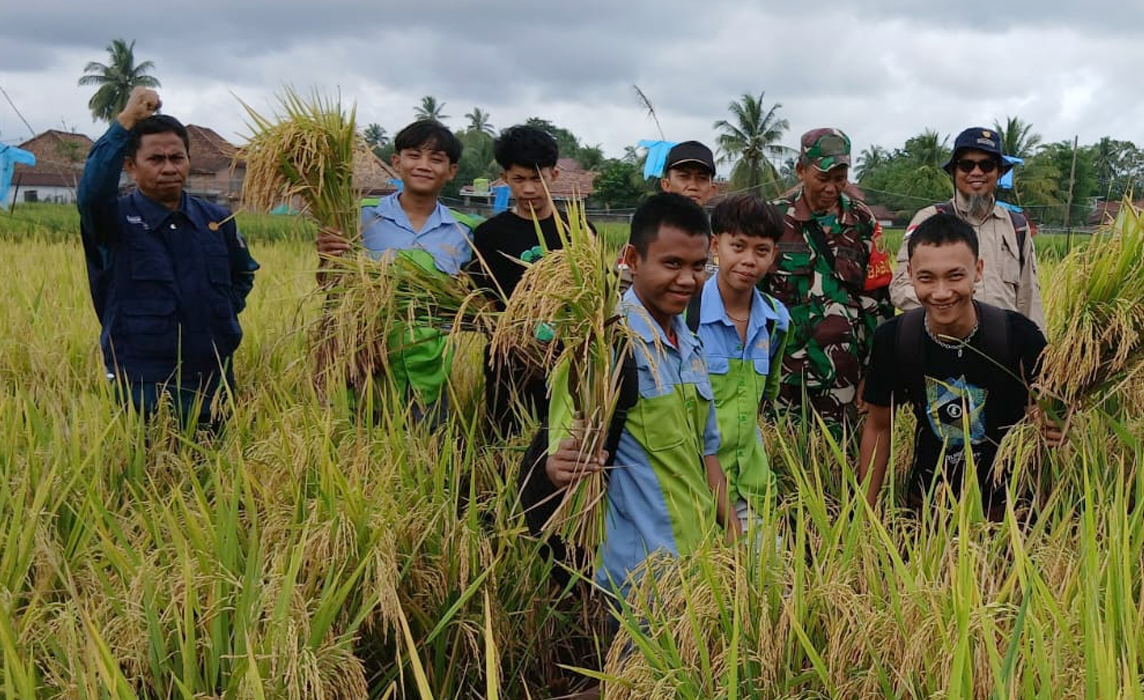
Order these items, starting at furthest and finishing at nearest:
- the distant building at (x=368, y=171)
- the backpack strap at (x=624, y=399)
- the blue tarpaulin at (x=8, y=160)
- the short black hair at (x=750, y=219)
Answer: the blue tarpaulin at (x=8, y=160) < the distant building at (x=368, y=171) < the short black hair at (x=750, y=219) < the backpack strap at (x=624, y=399)

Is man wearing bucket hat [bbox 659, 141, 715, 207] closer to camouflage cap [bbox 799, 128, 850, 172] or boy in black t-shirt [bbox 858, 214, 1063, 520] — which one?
camouflage cap [bbox 799, 128, 850, 172]

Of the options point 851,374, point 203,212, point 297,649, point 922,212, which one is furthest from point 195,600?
point 922,212

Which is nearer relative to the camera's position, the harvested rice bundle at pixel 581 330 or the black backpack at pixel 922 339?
the harvested rice bundle at pixel 581 330

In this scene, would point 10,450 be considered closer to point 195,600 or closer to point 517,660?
point 195,600

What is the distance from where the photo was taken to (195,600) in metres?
1.87

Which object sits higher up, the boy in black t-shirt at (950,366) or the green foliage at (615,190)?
the green foliage at (615,190)

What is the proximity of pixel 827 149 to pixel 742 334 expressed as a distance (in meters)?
0.99

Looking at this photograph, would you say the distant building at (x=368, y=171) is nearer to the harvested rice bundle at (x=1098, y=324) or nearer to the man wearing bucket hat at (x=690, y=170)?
the man wearing bucket hat at (x=690, y=170)

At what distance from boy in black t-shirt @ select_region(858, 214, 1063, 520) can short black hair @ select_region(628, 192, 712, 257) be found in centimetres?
71

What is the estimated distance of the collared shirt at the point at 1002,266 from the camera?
3.40 m

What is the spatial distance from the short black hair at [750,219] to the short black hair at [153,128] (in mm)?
1808

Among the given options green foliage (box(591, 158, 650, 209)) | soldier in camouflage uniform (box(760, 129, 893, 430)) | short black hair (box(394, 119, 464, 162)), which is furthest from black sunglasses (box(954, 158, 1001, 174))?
green foliage (box(591, 158, 650, 209))

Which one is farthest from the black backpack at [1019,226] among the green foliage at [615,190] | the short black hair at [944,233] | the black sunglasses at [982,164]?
the green foliage at [615,190]

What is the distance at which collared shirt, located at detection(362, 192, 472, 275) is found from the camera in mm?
3158
